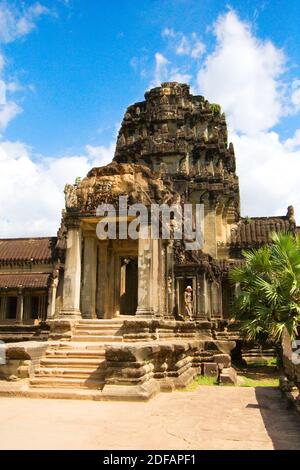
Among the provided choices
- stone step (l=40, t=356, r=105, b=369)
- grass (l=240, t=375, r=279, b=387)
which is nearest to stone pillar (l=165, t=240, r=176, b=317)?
grass (l=240, t=375, r=279, b=387)

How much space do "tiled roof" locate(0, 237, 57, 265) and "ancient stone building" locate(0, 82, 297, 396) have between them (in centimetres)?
10

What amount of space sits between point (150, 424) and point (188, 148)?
24.2 meters

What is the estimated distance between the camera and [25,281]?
98.6 ft

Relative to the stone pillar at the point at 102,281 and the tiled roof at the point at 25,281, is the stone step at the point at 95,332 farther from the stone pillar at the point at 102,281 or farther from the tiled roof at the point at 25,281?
the tiled roof at the point at 25,281

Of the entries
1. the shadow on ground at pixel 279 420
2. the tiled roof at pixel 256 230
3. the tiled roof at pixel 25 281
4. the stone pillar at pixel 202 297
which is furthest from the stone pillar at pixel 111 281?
the tiled roof at pixel 25 281

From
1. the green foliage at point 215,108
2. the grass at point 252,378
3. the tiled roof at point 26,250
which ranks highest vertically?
the green foliage at point 215,108

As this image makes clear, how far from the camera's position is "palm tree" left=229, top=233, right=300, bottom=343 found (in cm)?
1409

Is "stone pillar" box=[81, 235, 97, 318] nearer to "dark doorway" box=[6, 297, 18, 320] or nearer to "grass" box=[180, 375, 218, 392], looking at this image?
"grass" box=[180, 375, 218, 392]

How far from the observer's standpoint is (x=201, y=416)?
652 centimetres

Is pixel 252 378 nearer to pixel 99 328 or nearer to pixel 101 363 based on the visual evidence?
pixel 99 328

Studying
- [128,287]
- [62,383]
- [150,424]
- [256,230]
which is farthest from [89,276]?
[256,230]

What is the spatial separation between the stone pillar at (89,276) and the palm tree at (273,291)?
5.84 metres

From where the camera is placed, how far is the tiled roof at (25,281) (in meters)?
29.5

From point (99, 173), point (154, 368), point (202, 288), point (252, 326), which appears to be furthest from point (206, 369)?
point (202, 288)
